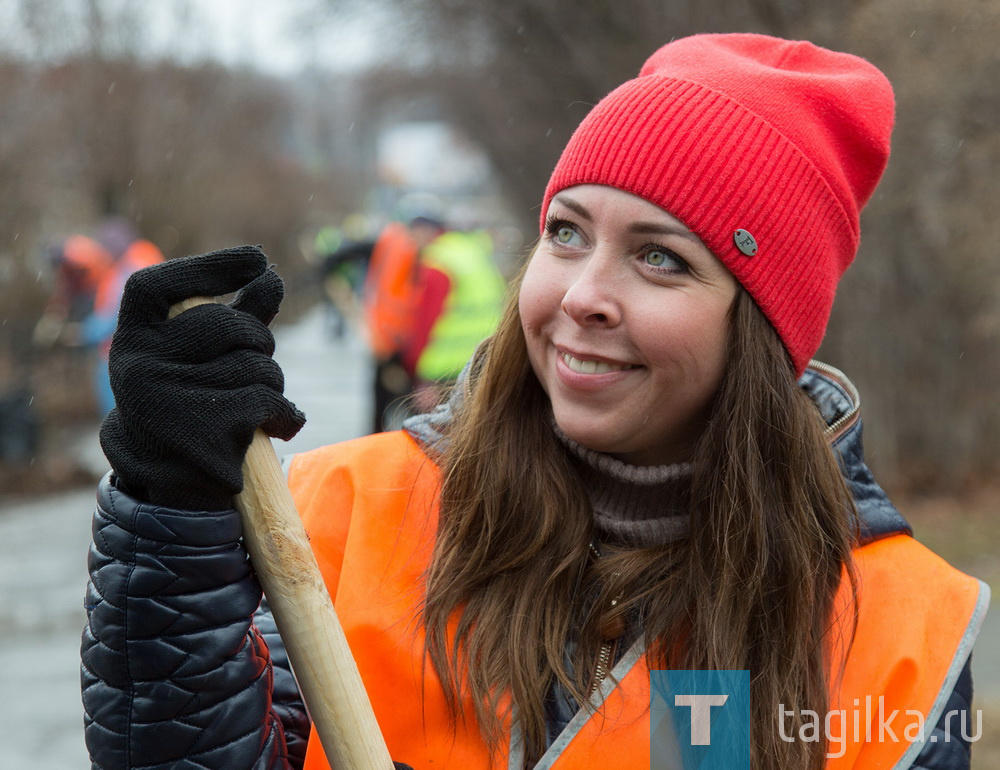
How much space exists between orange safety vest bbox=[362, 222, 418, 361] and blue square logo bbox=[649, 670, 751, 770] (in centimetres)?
602

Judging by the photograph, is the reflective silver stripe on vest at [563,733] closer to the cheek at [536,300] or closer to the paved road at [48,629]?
the cheek at [536,300]

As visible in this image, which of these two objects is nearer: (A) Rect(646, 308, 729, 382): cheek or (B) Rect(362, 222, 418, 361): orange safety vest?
(A) Rect(646, 308, 729, 382): cheek

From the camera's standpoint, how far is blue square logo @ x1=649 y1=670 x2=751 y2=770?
1.80 metres

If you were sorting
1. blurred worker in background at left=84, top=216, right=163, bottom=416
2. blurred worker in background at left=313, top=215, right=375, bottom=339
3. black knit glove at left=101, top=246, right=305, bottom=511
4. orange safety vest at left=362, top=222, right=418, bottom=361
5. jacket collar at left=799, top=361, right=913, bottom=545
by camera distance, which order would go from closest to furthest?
black knit glove at left=101, top=246, right=305, bottom=511 → jacket collar at left=799, top=361, right=913, bottom=545 → blurred worker in background at left=84, top=216, right=163, bottom=416 → orange safety vest at left=362, top=222, right=418, bottom=361 → blurred worker in background at left=313, top=215, right=375, bottom=339

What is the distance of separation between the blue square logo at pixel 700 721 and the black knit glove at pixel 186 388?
78 cm

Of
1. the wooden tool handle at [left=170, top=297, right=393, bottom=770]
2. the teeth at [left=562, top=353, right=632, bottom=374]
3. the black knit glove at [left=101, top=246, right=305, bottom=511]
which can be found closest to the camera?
the black knit glove at [left=101, top=246, right=305, bottom=511]

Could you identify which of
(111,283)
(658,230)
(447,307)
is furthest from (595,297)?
(111,283)

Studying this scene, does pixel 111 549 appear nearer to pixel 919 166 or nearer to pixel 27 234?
pixel 919 166

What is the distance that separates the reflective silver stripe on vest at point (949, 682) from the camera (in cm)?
178

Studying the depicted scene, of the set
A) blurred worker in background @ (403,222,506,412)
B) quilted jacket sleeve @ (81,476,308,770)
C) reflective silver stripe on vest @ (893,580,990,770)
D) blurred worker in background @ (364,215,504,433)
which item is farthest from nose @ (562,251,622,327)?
blurred worker in background @ (403,222,506,412)

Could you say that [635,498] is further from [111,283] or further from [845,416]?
[111,283]

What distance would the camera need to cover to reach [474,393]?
213 centimetres

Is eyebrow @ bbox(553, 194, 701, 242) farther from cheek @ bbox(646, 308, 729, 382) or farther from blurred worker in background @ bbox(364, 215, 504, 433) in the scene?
blurred worker in background @ bbox(364, 215, 504, 433)

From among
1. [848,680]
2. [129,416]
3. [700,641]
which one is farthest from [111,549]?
[848,680]
